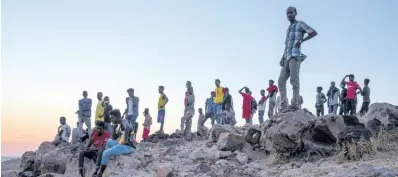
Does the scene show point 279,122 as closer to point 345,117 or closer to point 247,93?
point 345,117

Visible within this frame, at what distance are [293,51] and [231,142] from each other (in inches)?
105

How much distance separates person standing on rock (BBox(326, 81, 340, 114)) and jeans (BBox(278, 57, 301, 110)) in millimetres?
6061

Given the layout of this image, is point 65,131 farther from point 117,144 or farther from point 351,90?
point 351,90

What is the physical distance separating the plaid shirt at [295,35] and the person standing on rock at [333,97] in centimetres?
667

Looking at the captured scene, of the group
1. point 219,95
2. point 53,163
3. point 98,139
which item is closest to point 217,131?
point 219,95

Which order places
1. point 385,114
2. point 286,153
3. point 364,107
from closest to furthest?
point 286,153
point 385,114
point 364,107

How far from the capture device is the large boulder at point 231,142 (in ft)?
32.2

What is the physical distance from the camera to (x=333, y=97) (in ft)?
48.5

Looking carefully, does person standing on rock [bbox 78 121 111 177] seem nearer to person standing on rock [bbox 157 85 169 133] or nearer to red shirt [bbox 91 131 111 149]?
red shirt [bbox 91 131 111 149]

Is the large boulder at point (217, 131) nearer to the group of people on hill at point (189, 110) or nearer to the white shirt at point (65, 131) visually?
the group of people on hill at point (189, 110)

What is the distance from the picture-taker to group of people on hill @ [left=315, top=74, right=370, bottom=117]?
13.3m

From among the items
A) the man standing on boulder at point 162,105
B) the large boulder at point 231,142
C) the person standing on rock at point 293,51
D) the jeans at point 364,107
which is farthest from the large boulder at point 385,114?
the man standing on boulder at point 162,105

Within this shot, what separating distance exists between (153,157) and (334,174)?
5041 mm

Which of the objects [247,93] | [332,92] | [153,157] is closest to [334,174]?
[153,157]
